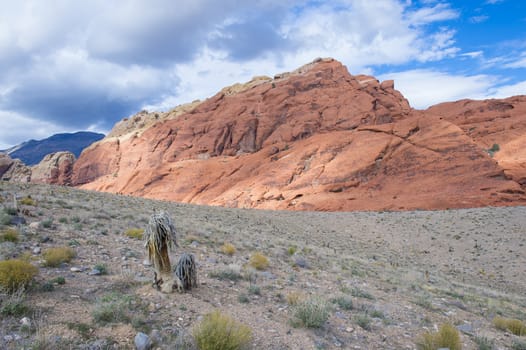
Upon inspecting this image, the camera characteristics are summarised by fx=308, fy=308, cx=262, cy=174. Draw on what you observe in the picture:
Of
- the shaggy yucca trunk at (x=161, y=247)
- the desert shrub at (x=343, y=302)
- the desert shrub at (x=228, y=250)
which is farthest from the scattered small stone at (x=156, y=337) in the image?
the desert shrub at (x=228, y=250)

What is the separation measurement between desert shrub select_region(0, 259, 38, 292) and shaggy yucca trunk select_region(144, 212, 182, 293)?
173cm

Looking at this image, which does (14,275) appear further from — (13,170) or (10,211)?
(13,170)

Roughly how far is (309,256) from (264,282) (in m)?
4.76

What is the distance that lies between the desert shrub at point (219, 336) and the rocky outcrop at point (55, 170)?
80.9 m

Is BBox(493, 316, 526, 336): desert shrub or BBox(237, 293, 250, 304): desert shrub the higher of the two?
BBox(237, 293, 250, 304): desert shrub

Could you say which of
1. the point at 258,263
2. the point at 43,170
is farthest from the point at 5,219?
the point at 43,170

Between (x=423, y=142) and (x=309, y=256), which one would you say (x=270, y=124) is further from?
(x=309, y=256)

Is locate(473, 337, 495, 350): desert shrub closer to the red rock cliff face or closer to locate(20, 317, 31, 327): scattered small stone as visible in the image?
locate(20, 317, 31, 327): scattered small stone

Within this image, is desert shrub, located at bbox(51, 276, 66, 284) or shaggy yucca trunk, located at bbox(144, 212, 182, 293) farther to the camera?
shaggy yucca trunk, located at bbox(144, 212, 182, 293)

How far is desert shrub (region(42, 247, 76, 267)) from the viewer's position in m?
5.76

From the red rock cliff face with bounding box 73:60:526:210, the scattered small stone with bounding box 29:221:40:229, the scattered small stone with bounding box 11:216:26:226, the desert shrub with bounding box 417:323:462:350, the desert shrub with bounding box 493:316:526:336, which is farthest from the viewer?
the red rock cliff face with bounding box 73:60:526:210

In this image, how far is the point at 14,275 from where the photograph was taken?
455 centimetres

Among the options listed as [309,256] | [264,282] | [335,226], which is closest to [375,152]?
[335,226]

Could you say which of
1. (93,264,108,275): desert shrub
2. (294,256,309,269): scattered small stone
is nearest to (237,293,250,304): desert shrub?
(93,264,108,275): desert shrub
